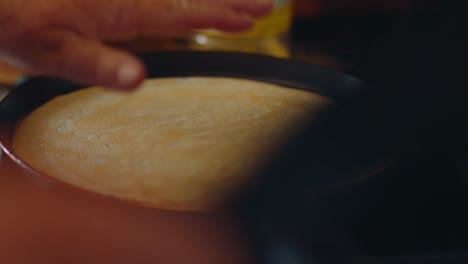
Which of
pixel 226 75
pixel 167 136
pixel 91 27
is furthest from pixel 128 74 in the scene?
pixel 226 75

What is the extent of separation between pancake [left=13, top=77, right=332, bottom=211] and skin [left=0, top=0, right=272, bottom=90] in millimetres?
115

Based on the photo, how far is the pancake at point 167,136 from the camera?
2.46 ft

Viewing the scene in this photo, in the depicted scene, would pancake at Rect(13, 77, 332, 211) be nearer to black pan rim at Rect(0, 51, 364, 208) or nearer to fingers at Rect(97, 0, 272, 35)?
black pan rim at Rect(0, 51, 364, 208)

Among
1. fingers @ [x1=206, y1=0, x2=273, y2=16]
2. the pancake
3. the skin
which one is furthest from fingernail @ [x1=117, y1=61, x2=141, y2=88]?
fingers @ [x1=206, y1=0, x2=273, y2=16]

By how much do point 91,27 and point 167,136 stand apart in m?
0.19

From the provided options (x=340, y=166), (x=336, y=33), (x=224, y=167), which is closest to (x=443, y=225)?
(x=340, y=166)

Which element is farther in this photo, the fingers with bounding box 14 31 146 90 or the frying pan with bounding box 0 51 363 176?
the frying pan with bounding box 0 51 363 176

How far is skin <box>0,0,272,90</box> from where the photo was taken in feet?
2.15

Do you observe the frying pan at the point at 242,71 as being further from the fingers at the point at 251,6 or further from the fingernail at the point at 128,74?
the fingernail at the point at 128,74

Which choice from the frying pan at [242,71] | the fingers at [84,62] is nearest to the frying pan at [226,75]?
the frying pan at [242,71]

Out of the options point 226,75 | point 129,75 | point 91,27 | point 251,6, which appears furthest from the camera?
point 226,75

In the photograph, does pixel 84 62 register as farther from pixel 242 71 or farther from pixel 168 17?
pixel 242 71

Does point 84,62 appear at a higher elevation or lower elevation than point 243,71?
lower

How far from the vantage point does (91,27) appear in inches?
29.3
